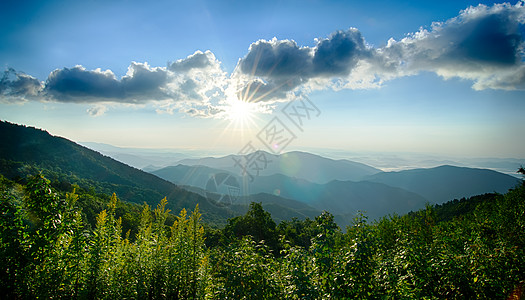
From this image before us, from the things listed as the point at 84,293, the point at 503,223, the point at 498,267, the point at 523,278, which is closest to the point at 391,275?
the point at 498,267

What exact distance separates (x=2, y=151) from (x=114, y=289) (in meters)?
153

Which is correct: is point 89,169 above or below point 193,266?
below

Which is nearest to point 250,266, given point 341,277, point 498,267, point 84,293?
point 341,277

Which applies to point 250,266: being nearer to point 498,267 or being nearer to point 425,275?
point 425,275

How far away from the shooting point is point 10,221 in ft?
17.3

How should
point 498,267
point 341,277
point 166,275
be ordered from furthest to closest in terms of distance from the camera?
point 498,267, point 166,275, point 341,277

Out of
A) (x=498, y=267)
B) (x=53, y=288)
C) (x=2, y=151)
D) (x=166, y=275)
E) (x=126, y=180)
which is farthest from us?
(x=126, y=180)

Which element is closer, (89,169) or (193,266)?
(193,266)

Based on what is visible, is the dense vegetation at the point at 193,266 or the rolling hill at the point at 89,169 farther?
the rolling hill at the point at 89,169

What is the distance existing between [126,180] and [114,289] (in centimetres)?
13401

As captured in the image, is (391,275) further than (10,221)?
No

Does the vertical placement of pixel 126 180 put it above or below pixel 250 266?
below

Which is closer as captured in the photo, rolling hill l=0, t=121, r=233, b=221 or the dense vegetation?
the dense vegetation

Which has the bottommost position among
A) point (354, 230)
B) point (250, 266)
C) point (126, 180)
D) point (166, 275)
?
point (126, 180)
